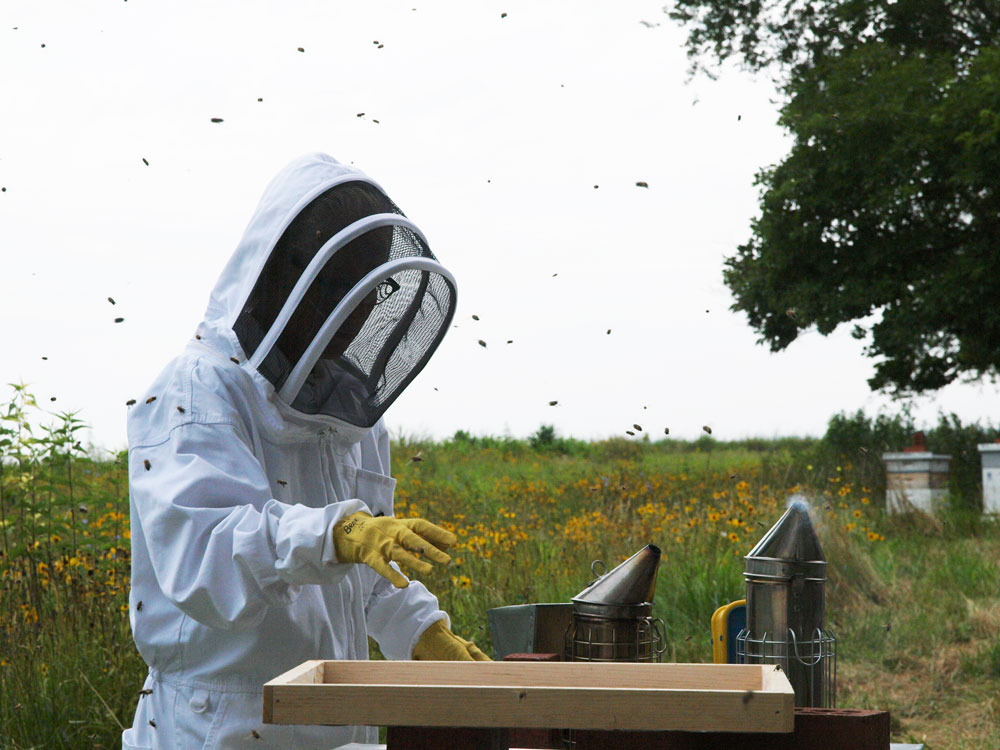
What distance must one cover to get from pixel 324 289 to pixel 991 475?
11485mm

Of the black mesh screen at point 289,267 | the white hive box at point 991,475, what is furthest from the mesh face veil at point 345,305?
the white hive box at point 991,475

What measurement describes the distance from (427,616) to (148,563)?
30.1 inches

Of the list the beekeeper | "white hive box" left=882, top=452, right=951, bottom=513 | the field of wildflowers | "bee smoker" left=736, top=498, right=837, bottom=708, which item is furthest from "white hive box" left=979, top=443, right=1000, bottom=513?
the beekeeper

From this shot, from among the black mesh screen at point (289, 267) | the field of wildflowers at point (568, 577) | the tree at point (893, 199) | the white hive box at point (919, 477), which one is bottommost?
the field of wildflowers at point (568, 577)

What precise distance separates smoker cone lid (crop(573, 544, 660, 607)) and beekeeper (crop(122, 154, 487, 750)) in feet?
1.29

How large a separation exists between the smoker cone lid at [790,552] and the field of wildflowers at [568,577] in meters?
1.09

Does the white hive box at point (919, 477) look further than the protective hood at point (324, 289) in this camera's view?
Yes

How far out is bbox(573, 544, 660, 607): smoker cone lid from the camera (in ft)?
6.88

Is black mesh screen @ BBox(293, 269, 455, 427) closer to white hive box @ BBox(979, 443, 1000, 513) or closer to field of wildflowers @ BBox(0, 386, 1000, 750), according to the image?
field of wildflowers @ BBox(0, 386, 1000, 750)

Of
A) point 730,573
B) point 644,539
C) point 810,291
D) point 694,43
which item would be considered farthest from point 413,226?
point 694,43

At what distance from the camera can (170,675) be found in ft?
7.58

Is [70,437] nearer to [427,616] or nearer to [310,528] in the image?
[427,616]

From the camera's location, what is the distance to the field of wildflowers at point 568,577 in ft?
14.6

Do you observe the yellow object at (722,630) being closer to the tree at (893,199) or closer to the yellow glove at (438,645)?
the yellow glove at (438,645)
